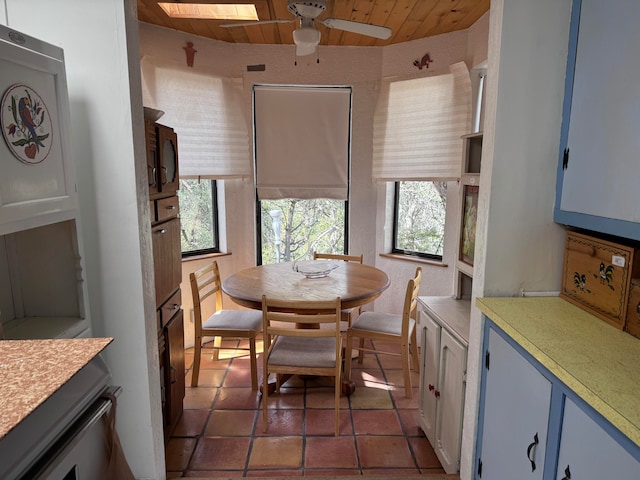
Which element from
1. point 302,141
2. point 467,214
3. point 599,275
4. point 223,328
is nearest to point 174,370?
point 223,328

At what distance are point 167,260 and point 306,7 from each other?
146 centimetres

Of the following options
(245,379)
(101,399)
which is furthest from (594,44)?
(245,379)

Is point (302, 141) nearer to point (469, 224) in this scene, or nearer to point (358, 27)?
point (358, 27)

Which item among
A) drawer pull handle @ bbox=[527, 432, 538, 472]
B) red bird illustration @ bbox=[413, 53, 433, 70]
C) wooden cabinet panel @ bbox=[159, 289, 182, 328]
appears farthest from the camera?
red bird illustration @ bbox=[413, 53, 433, 70]

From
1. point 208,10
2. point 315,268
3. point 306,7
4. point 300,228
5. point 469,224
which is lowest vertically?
point 315,268

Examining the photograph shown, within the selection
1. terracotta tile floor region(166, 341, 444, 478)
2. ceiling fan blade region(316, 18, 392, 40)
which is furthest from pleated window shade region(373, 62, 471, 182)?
terracotta tile floor region(166, 341, 444, 478)

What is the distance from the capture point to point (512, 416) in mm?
1419

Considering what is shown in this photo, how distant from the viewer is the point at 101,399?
3.32ft

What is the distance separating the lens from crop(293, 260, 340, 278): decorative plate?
2945 millimetres

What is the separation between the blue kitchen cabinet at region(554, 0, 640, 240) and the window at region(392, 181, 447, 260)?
77.4 inches

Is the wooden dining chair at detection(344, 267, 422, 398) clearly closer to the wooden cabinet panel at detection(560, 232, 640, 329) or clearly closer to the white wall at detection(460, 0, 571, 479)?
the white wall at detection(460, 0, 571, 479)

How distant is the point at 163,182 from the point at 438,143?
2162 millimetres

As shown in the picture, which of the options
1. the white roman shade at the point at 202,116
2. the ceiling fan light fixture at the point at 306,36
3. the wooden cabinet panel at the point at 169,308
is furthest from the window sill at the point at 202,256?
the ceiling fan light fixture at the point at 306,36

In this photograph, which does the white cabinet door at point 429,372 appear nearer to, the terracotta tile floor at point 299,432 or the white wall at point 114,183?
the terracotta tile floor at point 299,432
